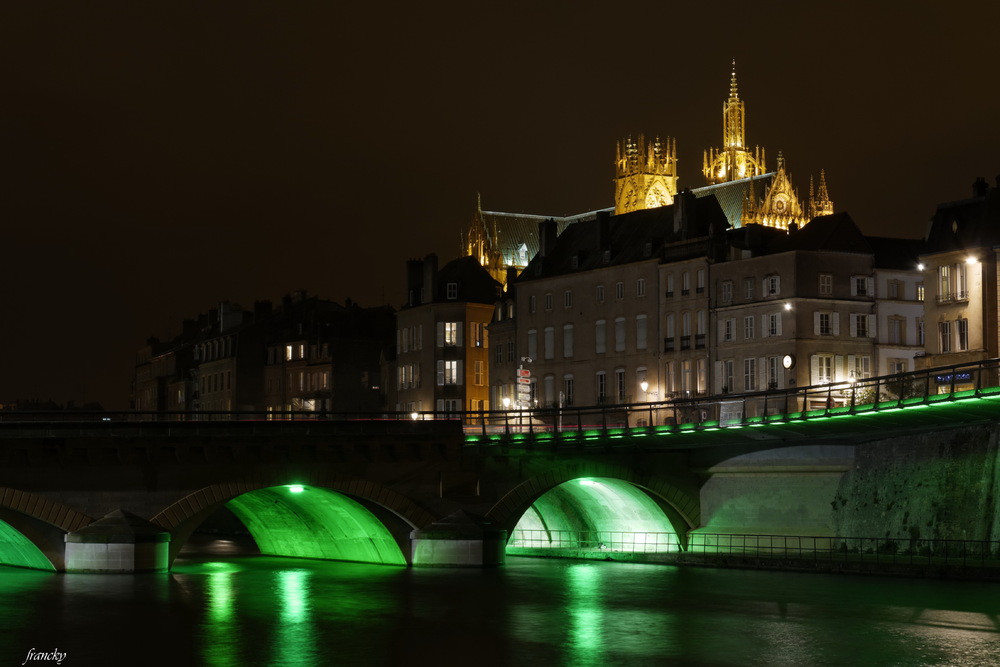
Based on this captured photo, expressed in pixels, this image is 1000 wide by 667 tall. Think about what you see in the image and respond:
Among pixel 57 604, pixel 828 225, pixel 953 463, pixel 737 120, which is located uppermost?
pixel 737 120

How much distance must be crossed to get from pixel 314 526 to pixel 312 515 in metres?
1.16

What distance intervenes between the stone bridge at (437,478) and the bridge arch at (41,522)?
0.07 meters

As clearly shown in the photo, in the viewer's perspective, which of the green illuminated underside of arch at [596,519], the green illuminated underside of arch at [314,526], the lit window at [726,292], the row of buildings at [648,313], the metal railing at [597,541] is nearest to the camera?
the green illuminated underside of arch at [314,526]

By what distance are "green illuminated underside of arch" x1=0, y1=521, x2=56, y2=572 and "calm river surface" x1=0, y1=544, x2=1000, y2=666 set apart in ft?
1.83

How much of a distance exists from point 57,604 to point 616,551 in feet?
98.4

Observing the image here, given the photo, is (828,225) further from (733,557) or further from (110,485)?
(110,485)

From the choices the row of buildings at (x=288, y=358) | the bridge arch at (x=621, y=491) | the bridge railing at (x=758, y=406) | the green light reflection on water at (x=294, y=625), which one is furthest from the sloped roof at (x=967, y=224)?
the row of buildings at (x=288, y=358)

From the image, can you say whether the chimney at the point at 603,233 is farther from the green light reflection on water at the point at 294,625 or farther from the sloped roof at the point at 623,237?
the green light reflection on water at the point at 294,625

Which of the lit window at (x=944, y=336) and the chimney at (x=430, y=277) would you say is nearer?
the lit window at (x=944, y=336)

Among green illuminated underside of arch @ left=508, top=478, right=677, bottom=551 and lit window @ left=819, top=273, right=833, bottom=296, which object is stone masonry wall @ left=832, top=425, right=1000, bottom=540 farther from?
lit window @ left=819, top=273, right=833, bottom=296

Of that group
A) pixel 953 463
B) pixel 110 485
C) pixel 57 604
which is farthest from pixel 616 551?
pixel 57 604

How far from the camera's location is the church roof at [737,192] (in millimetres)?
136625

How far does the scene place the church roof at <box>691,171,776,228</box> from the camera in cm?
13662

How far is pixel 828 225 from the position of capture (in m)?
96.1
